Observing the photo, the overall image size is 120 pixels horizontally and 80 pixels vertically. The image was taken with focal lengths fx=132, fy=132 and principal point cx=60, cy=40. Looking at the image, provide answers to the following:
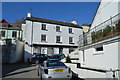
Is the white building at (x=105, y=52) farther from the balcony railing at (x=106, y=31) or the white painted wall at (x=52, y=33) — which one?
the white painted wall at (x=52, y=33)

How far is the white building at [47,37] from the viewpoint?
88.8ft

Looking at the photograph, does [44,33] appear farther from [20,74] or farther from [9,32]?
[20,74]

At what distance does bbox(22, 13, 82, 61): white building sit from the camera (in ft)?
88.8

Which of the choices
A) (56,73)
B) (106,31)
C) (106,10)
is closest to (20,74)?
(56,73)

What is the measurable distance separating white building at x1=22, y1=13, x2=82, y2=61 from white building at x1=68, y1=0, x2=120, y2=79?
1539 cm

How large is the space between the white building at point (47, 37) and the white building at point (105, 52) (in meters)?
15.4

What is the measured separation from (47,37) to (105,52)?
20.6m

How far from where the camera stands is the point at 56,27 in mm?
30438

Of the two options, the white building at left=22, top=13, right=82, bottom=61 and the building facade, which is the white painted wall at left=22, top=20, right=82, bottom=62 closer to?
the white building at left=22, top=13, right=82, bottom=61

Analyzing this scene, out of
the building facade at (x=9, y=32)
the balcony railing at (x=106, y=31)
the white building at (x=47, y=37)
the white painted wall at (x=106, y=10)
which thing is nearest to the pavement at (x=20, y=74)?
the balcony railing at (x=106, y=31)

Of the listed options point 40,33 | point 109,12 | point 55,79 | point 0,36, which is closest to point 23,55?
point 40,33

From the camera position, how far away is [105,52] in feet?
30.4

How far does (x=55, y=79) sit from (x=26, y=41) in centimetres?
2036

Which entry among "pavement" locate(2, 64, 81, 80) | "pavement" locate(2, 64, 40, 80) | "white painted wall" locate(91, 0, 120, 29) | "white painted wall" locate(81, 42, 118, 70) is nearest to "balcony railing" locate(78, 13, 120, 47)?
"white painted wall" locate(81, 42, 118, 70)
